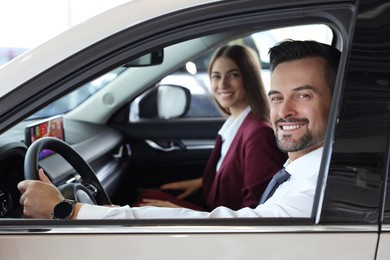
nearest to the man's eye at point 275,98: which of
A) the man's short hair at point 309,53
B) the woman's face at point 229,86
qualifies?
the man's short hair at point 309,53

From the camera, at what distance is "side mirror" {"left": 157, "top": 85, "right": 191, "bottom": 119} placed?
345cm

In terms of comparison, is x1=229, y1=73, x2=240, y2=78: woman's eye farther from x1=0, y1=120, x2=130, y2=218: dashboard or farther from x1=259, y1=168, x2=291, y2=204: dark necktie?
x1=259, y1=168, x2=291, y2=204: dark necktie

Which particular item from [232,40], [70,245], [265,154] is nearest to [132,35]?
[70,245]

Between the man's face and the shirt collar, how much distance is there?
3 cm

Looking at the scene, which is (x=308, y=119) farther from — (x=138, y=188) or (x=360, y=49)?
(x=138, y=188)

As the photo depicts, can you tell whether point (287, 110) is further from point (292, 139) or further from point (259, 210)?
point (259, 210)

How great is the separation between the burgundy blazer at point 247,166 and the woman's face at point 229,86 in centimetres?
18

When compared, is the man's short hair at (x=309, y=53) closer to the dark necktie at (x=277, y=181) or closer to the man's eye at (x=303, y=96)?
the man's eye at (x=303, y=96)

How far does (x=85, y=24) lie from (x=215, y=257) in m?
0.59

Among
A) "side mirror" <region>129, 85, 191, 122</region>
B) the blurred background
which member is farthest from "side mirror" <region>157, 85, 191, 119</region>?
the blurred background

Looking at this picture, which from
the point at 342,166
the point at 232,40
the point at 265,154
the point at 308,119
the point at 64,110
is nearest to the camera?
the point at 342,166

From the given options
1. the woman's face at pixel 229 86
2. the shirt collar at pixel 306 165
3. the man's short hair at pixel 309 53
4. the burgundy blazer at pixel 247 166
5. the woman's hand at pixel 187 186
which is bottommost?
the woman's hand at pixel 187 186

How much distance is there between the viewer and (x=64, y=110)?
331 centimetres

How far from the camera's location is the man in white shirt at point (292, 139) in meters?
1.49
